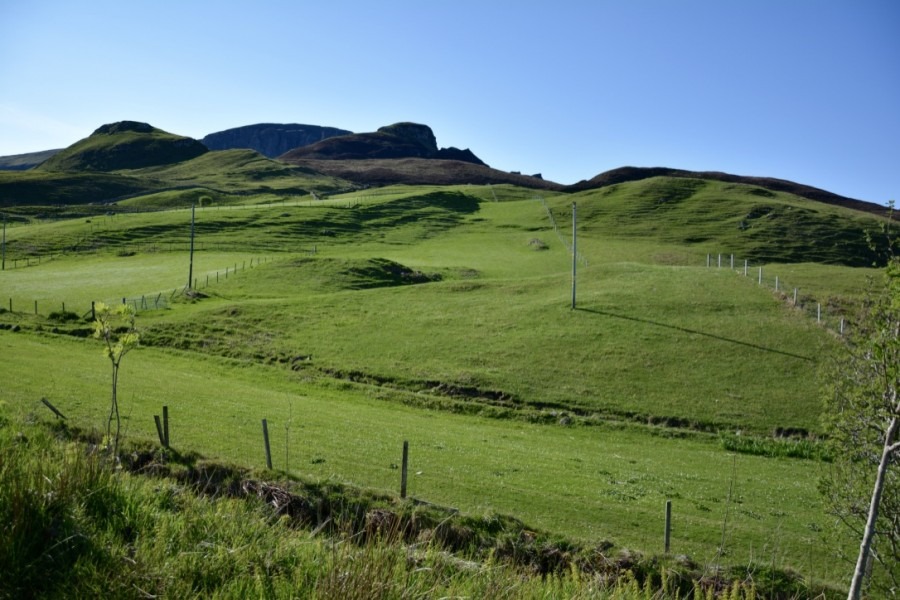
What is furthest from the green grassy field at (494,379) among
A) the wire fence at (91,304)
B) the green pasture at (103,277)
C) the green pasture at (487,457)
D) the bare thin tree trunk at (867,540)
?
the bare thin tree trunk at (867,540)

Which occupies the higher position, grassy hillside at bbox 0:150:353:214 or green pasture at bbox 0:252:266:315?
grassy hillside at bbox 0:150:353:214

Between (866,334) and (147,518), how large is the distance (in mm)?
15947

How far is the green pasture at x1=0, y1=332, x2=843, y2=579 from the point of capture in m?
20.3

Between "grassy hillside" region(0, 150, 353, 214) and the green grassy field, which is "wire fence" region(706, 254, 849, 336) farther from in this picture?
"grassy hillside" region(0, 150, 353, 214)

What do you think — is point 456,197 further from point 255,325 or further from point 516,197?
point 255,325

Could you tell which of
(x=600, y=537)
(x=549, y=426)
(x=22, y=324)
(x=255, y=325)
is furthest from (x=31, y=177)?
(x=600, y=537)

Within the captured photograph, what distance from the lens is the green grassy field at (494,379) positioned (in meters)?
22.4

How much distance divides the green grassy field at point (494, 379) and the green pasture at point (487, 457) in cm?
14

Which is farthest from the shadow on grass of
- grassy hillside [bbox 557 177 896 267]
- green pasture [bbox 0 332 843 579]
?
grassy hillside [bbox 557 177 896 267]

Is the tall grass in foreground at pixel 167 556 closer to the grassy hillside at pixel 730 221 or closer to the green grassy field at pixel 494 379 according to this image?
the green grassy field at pixel 494 379

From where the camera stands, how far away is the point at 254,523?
20.4 ft

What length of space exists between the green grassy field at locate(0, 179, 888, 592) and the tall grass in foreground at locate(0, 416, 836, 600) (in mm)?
2630

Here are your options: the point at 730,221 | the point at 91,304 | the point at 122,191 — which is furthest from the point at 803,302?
the point at 122,191

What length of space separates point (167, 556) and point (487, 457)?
22205 millimetres
